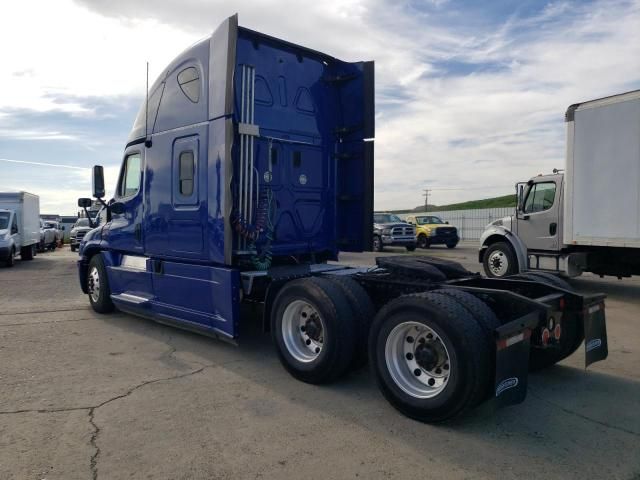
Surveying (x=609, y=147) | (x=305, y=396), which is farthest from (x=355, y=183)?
(x=609, y=147)

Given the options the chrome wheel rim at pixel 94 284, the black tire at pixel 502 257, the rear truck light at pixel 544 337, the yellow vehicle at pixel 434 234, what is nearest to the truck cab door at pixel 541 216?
the black tire at pixel 502 257

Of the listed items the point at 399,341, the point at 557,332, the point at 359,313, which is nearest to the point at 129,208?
the point at 359,313

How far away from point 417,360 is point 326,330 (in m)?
0.90

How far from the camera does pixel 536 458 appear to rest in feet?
11.2

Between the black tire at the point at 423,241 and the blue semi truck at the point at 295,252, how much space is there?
2170cm

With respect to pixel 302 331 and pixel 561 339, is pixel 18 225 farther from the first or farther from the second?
pixel 561 339

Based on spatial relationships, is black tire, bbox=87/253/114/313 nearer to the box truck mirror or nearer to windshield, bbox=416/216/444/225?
the box truck mirror

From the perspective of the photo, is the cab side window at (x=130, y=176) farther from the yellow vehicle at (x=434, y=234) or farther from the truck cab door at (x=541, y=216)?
the yellow vehicle at (x=434, y=234)

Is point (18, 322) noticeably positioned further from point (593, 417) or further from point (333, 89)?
point (593, 417)

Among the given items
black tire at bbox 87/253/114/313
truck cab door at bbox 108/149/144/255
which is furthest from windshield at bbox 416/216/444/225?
truck cab door at bbox 108/149/144/255

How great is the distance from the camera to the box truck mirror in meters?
7.77

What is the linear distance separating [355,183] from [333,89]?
1.30 metres

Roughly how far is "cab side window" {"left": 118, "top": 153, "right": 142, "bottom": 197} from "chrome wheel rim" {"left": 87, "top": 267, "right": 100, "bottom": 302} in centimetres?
149

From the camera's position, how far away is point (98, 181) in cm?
780
